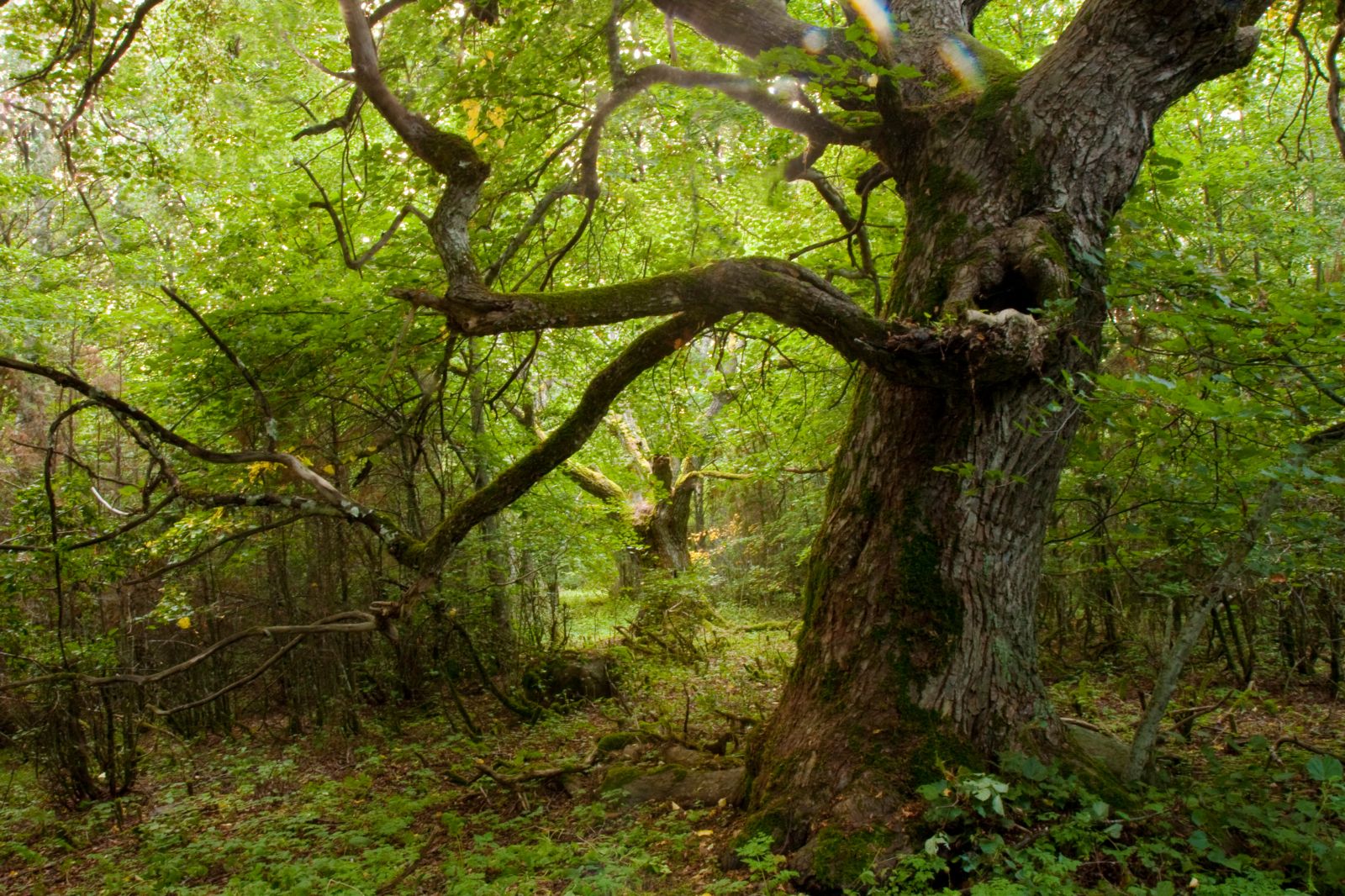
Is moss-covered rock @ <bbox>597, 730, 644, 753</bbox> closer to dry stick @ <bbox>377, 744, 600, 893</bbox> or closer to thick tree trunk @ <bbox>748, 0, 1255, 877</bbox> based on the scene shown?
dry stick @ <bbox>377, 744, 600, 893</bbox>

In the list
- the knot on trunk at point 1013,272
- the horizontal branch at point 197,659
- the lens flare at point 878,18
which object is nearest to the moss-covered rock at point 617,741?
the horizontal branch at point 197,659

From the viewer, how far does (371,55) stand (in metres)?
3.57

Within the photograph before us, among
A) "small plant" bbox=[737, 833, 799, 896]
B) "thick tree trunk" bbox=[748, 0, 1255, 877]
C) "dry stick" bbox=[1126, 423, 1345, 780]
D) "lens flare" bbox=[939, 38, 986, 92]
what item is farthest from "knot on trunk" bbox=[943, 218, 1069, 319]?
"small plant" bbox=[737, 833, 799, 896]

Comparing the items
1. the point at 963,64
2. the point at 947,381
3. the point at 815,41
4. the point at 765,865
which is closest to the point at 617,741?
the point at 765,865

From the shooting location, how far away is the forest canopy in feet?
10.7

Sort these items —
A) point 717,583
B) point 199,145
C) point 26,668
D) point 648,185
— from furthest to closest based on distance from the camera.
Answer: point 717,583
point 199,145
point 648,185
point 26,668

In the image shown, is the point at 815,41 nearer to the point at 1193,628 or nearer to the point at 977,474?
the point at 977,474

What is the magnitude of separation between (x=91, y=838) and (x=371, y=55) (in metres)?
5.82

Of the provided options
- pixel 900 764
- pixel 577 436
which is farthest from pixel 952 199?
pixel 900 764

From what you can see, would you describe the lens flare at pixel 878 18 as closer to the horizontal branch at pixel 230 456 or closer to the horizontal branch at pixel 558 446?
the horizontal branch at pixel 558 446

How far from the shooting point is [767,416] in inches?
337

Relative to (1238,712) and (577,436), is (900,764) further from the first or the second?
(1238,712)

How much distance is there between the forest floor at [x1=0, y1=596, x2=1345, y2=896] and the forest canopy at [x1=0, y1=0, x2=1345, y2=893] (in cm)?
4

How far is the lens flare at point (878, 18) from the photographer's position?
3883 millimetres
